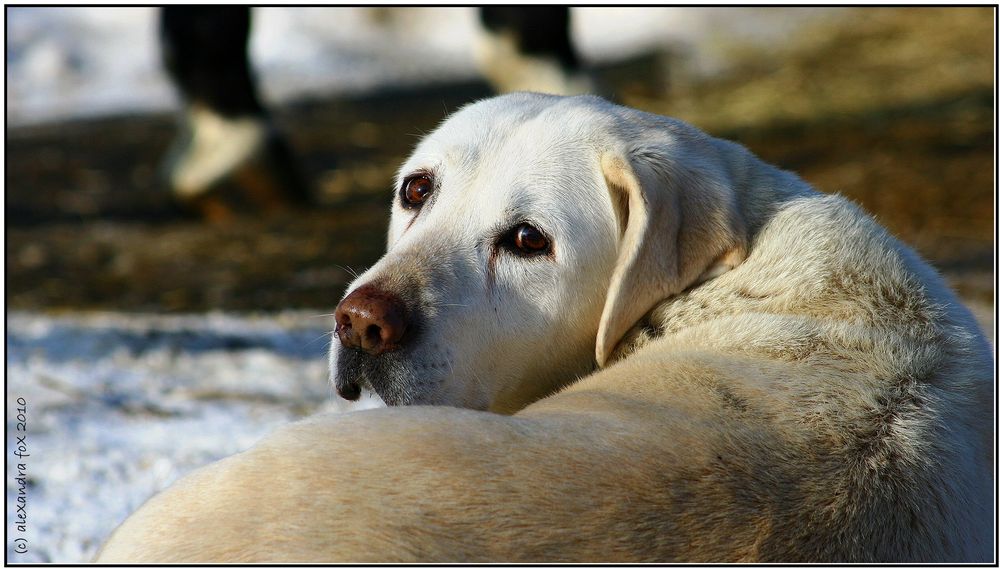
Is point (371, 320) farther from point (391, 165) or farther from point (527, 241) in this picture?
point (391, 165)

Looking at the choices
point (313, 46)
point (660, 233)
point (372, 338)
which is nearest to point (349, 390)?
point (372, 338)

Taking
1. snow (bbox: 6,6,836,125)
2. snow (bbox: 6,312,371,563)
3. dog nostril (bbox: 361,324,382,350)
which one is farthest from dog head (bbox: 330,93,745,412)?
snow (bbox: 6,6,836,125)

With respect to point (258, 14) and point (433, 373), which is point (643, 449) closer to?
point (433, 373)

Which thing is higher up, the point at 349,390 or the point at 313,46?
the point at 349,390

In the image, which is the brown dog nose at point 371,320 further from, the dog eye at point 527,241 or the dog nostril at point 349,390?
the dog eye at point 527,241

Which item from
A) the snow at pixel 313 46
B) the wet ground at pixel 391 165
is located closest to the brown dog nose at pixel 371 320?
the wet ground at pixel 391 165

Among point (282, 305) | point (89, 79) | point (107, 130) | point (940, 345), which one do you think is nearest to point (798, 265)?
point (940, 345)

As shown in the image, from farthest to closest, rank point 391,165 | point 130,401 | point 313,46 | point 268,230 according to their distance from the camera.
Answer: point 313,46
point 391,165
point 268,230
point 130,401
